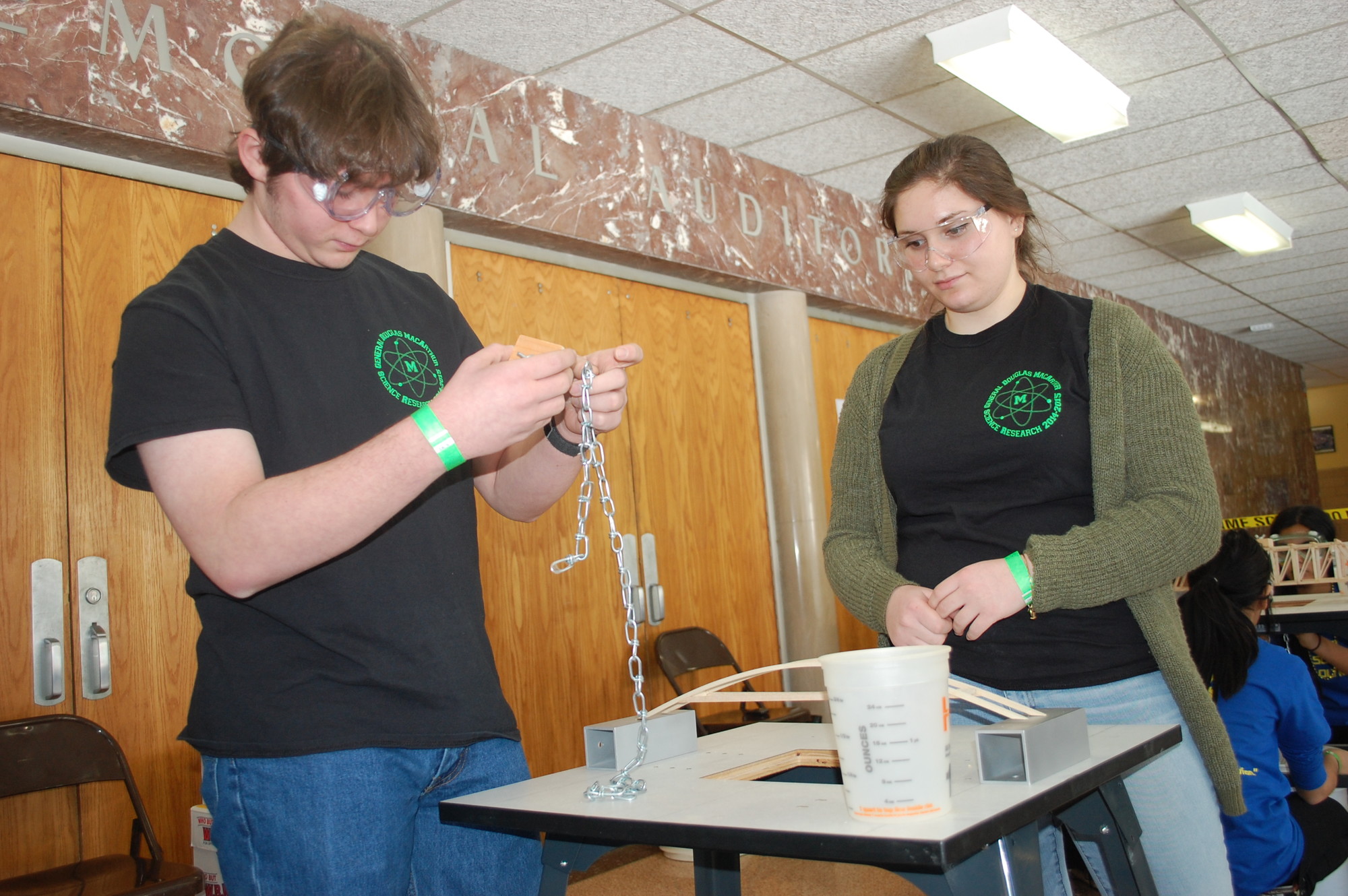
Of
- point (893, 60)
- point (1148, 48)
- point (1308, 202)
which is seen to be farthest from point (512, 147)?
point (1308, 202)

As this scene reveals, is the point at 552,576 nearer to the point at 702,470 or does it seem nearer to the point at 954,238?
the point at 702,470

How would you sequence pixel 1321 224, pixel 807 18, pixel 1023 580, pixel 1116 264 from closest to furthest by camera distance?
pixel 1023 580, pixel 807 18, pixel 1321 224, pixel 1116 264

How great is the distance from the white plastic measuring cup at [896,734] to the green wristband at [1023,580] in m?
0.51

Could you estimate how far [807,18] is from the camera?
344 centimetres

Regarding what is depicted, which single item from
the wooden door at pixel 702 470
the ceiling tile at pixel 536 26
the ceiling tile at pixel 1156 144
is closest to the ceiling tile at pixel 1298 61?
the ceiling tile at pixel 1156 144

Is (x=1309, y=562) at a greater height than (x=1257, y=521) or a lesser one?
lesser

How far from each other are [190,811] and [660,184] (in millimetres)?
2658

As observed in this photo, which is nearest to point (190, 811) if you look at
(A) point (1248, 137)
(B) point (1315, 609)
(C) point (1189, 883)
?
(C) point (1189, 883)

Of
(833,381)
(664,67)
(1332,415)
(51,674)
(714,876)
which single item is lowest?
(714,876)

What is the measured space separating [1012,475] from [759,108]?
288cm

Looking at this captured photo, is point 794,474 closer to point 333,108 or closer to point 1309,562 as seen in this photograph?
point 1309,562

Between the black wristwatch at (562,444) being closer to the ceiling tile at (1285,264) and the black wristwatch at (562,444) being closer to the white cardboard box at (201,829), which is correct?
the white cardboard box at (201,829)

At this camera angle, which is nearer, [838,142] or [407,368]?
[407,368]

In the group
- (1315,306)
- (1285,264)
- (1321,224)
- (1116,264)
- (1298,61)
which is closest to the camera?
(1298,61)
